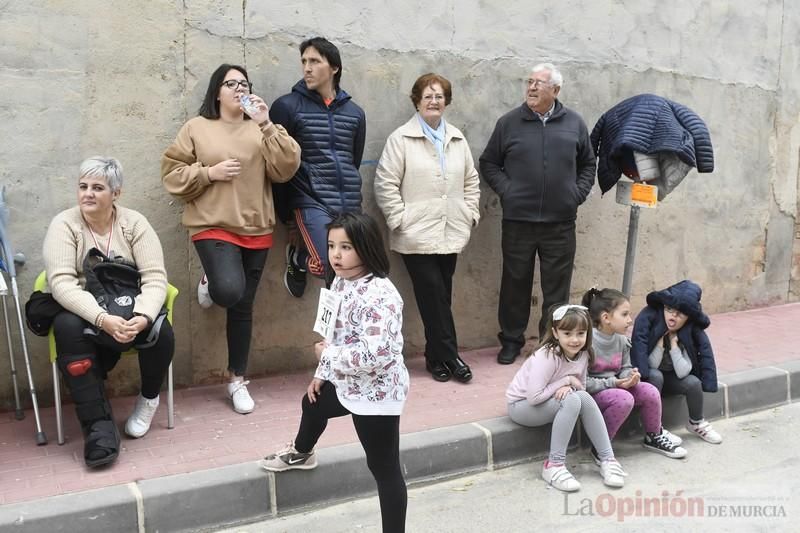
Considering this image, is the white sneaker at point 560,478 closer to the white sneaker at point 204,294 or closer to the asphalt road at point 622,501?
the asphalt road at point 622,501

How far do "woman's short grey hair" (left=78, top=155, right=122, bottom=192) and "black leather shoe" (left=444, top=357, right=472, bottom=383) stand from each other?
7.98 ft

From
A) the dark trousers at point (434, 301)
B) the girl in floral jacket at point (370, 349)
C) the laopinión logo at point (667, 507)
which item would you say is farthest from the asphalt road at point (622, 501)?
the dark trousers at point (434, 301)

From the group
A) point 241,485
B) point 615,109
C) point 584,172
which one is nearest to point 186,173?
point 241,485

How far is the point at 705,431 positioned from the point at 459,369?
1.56m

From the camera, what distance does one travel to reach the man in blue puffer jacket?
A: 16.0 feet

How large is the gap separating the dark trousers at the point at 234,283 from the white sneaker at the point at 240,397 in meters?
0.07

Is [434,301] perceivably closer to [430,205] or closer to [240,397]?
[430,205]

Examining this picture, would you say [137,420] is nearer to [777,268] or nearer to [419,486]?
[419,486]

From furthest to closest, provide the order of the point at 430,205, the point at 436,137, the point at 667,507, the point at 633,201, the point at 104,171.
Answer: the point at 633,201 < the point at 436,137 < the point at 430,205 < the point at 104,171 < the point at 667,507

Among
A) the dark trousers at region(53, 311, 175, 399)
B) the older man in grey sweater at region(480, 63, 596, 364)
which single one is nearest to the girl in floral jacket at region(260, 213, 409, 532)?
the dark trousers at region(53, 311, 175, 399)

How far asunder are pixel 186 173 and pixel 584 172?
281 centimetres

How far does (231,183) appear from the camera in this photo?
462cm

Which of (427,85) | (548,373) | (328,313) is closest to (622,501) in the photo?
(548,373)

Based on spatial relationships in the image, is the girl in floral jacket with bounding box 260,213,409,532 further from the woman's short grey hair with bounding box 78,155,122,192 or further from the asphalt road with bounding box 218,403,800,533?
the woman's short grey hair with bounding box 78,155,122,192
